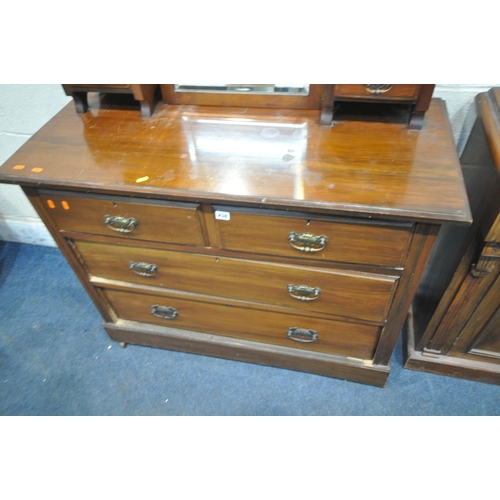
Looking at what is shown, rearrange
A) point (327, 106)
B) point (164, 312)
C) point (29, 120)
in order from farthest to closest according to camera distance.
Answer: point (29, 120) → point (164, 312) → point (327, 106)

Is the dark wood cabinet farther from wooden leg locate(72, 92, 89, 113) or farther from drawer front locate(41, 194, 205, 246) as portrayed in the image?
wooden leg locate(72, 92, 89, 113)

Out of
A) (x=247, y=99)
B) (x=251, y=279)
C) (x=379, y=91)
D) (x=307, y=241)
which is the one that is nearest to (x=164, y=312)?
(x=251, y=279)

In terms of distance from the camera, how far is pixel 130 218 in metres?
0.95

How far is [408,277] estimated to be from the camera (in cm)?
90

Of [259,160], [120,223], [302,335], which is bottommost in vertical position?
[302,335]

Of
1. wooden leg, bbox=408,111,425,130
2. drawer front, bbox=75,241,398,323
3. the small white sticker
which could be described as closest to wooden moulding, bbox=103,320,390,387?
drawer front, bbox=75,241,398,323

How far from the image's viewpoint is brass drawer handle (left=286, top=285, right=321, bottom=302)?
996mm

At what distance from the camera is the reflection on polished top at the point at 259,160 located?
773mm

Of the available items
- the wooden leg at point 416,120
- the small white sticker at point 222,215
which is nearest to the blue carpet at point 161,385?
the small white sticker at point 222,215

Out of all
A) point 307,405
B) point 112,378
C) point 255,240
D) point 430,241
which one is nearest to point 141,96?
point 255,240

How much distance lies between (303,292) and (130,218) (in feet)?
1.68

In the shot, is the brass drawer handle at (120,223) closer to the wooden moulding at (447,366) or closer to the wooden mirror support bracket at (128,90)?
the wooden mirror support bracket at (128,90)

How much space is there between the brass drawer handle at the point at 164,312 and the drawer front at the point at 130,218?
353 millimetres

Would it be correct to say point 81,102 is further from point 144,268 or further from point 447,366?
point 447,366
